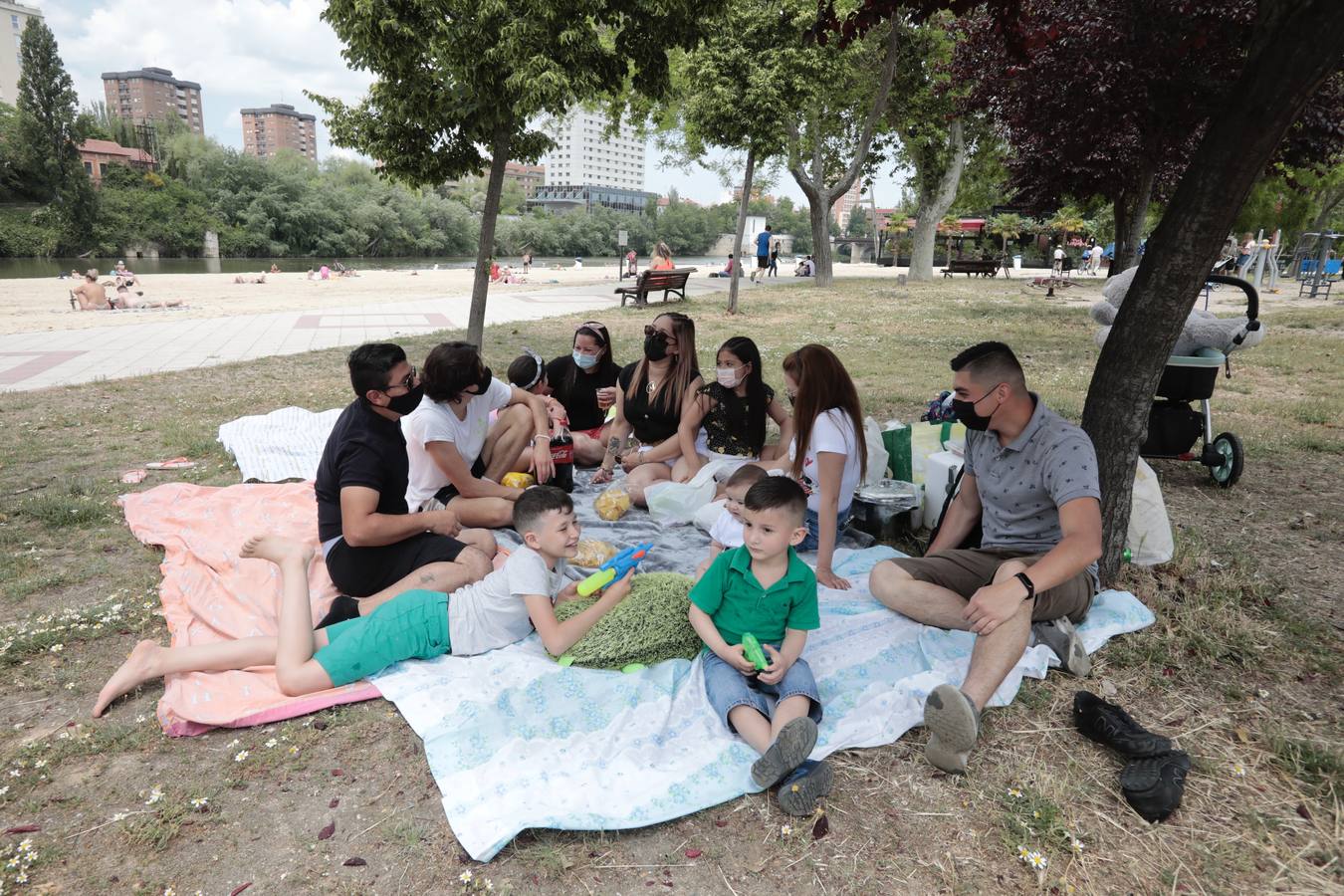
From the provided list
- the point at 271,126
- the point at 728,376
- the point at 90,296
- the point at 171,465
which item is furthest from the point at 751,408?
the point at 271,126

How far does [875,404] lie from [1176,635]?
461 cm

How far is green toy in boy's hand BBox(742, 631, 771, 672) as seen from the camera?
2713mm

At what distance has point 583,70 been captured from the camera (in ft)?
25.2

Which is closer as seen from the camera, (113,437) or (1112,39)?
(113,437)

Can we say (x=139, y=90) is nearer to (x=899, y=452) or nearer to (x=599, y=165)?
(x=599, y=165)

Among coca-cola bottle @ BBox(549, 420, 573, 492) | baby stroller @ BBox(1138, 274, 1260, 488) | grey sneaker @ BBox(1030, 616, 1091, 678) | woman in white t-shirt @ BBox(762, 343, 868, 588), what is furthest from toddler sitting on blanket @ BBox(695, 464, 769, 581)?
baby stroller @ BBox(1138, 274, 1260, 488)

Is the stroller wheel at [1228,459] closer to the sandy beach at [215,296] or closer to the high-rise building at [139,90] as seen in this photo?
the sandy beach at [215,296]

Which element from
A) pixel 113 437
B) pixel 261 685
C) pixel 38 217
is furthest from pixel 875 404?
pixel 38 217

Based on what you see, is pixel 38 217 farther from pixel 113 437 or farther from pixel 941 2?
pixel 941 2

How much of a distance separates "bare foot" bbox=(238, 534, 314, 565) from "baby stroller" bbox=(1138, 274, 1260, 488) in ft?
16.2

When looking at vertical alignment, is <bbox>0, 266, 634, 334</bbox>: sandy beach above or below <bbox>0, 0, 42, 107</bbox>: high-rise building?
below

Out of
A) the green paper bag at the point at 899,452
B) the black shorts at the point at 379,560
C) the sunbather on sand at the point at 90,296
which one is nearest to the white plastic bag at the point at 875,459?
the green paper bag at the point at 899,452

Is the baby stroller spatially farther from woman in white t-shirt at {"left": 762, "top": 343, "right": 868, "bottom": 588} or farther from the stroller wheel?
woman in white t-shirt at {"left": 762, "top": 343, "right": 868, "bottom": 588}

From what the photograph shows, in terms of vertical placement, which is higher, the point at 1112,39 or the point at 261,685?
the point at 1112,39
